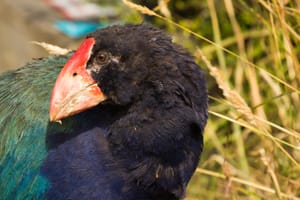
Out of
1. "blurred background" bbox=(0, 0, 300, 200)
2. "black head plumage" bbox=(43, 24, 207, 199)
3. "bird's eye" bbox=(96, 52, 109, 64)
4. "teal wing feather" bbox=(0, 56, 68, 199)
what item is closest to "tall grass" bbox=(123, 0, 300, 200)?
"blurred background" bbox=(0, 0, 300, 200)

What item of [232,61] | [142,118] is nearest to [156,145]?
[142,118]

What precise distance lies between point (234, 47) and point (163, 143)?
2.01 m

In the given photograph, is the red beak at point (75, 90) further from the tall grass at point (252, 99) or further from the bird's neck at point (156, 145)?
the tall grass at point (252, 99)

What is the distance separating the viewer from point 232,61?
4578mm

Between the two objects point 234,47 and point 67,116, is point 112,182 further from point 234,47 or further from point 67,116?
point 234,47

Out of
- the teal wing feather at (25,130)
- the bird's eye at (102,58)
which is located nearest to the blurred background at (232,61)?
the bird's eye at (102,58)

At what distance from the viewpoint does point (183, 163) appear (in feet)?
8.93

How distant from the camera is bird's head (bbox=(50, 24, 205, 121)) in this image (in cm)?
262

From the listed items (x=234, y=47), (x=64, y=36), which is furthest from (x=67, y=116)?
→ (x=64, y=36)

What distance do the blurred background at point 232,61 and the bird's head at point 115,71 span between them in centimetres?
22

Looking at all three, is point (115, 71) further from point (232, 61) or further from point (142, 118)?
point (232, 61)

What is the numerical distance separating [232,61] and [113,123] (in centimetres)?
196

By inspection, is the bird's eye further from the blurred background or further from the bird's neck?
the blurred background

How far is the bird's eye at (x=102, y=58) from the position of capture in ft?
8.66
